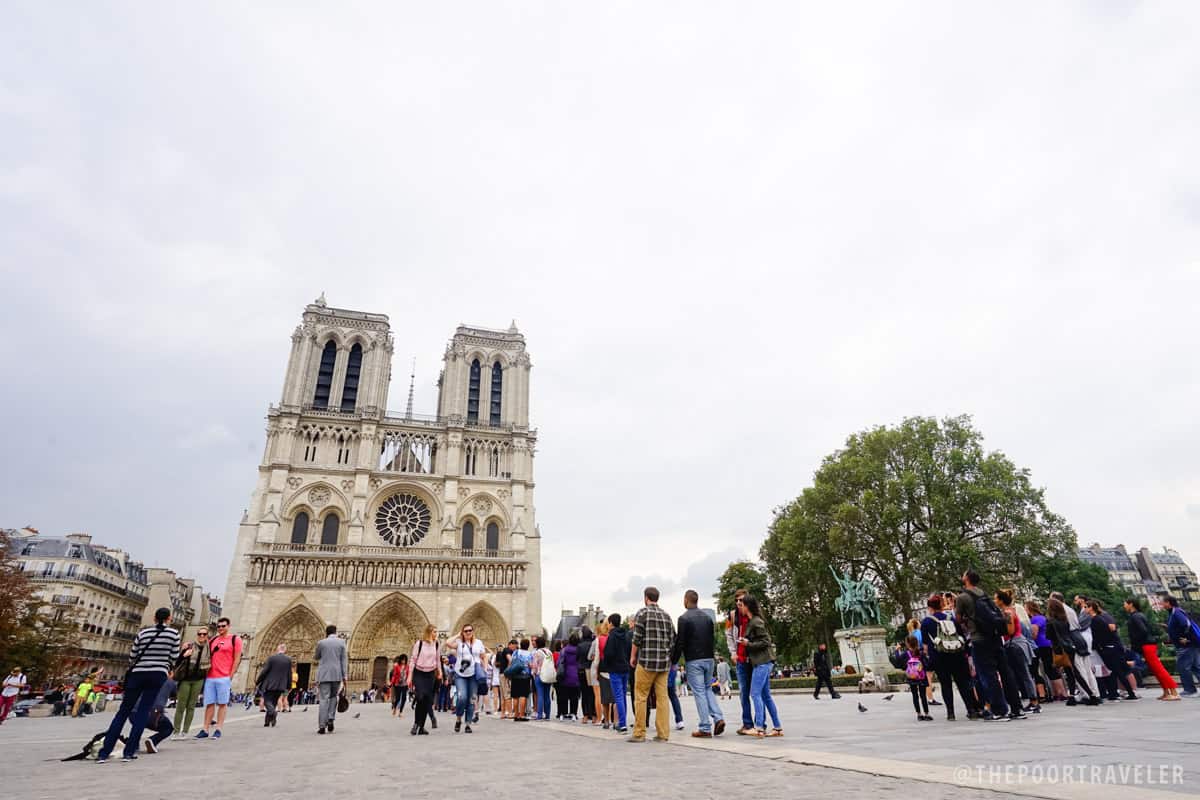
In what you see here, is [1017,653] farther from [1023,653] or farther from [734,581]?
[734,581]

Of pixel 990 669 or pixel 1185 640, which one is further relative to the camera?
pixel 1185 640

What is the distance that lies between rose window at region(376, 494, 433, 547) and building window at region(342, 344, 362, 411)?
6.76 meters

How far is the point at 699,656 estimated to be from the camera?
684cm

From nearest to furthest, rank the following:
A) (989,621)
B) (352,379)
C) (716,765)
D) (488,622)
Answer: (716,765), (989,621), (488,622), (352,379)

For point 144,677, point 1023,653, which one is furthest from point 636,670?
point 144,677

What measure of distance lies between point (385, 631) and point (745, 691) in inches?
1311

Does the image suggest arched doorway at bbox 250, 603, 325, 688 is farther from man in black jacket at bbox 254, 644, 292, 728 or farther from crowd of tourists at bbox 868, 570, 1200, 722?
crowd of tourists at bbox 868, 570, 1200, 722

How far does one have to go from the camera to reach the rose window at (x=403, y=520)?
126 feet

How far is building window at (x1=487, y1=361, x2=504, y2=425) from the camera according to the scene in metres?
43.4

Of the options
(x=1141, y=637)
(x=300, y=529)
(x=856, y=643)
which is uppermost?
(x=300, y=529)

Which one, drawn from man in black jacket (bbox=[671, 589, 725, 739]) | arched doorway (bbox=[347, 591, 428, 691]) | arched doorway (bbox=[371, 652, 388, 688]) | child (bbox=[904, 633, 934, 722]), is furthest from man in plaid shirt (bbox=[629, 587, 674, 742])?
arched doorway (bbox=[371, 652, 388, 688])

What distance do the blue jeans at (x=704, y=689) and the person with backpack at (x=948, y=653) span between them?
265 centimetres

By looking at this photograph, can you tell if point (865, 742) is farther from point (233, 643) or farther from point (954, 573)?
point (954, 573)

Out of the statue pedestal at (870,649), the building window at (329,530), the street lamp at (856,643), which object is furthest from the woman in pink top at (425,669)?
the building window at (329,530)
